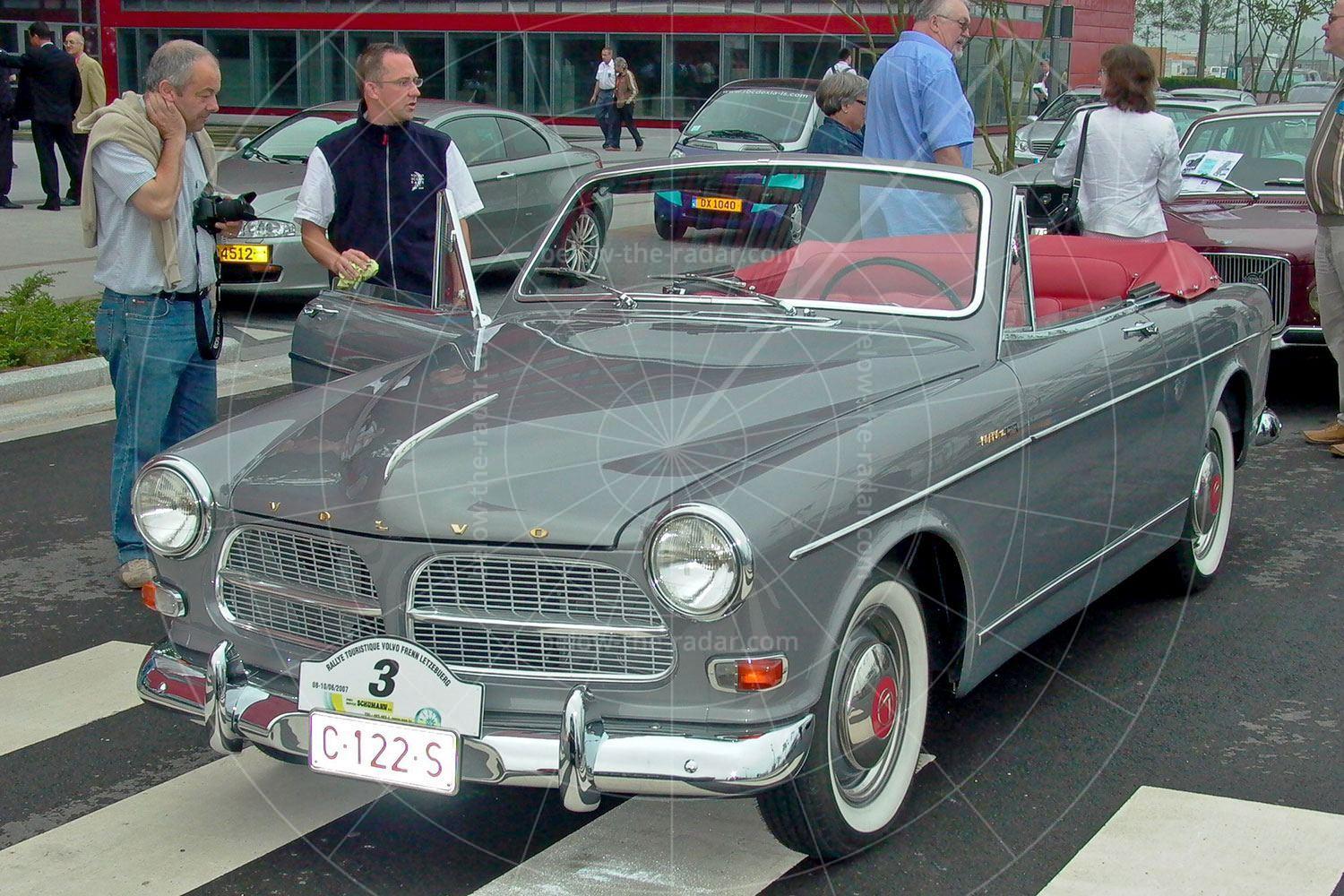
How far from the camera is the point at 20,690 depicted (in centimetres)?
466

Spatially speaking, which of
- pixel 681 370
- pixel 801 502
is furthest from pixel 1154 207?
pixel 801 502

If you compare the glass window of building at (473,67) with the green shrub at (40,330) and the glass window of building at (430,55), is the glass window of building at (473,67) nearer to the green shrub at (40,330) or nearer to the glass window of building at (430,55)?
the glass window of building at (430,55)

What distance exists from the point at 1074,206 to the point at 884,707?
195 inches

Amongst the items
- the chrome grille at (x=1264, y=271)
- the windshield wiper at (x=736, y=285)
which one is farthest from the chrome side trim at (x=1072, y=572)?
the chrome grille at (x=1264, y=271)

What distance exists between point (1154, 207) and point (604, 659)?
17.5ft

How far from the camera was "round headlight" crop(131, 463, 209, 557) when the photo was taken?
360cm

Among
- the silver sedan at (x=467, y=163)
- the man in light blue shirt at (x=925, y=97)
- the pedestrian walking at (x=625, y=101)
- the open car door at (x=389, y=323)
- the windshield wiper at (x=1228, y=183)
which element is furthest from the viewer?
the silver sedan at (x=467, y=163)

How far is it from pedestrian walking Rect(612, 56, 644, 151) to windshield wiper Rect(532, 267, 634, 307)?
5549 mm

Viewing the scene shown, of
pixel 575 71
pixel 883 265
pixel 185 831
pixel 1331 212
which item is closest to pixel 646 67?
pixel 575 71

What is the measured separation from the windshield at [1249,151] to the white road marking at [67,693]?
22.0ft

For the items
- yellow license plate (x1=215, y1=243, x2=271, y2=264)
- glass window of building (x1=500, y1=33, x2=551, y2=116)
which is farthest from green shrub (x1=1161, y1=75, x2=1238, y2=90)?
yellow license plate (x1=215, y1=243, x2=271, y2=264)

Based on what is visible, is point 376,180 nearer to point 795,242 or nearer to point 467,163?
point 795,242

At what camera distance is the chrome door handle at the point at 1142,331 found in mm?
4789

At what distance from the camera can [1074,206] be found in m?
7.91
